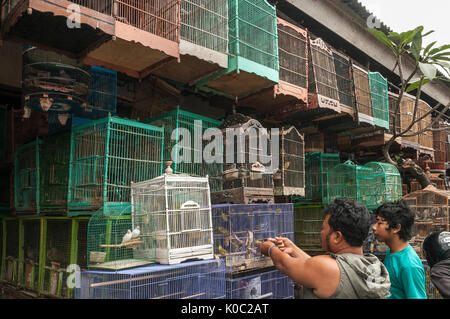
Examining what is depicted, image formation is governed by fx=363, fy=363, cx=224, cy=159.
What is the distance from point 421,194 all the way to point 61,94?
239 inches

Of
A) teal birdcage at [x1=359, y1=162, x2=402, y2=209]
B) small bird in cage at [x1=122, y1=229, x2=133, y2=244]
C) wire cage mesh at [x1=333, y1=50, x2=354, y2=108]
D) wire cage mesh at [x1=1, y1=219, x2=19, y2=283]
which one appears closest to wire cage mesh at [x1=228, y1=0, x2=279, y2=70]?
wire cage mesh at [x1=333, y1=50, x2=354, y2=108]

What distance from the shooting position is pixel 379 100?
7309 mm

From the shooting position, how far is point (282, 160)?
5.38m

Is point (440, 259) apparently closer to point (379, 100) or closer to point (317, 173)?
point (317, 173)

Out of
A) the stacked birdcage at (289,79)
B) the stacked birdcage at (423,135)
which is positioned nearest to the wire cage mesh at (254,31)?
the stacked birdcage at (289,79)

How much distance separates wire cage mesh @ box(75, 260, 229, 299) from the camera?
3008mm

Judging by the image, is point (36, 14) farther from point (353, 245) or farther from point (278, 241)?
point (353, 245)

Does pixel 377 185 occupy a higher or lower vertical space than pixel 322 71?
lower

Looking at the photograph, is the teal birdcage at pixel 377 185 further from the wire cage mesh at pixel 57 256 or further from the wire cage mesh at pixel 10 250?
the wire cage mesh at pixel 10 250

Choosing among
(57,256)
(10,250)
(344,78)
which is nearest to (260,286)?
(57,256)

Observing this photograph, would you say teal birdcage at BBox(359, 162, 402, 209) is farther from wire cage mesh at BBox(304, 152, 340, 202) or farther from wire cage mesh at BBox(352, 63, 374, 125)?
wire cage mesh at BBox(352, 63, 374, 125)

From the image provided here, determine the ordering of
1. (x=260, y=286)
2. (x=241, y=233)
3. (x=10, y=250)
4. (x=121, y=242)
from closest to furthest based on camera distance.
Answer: (x=121, y=242) < (x=241, y=233) < (x=260, y=286) < (x=10, y=250)

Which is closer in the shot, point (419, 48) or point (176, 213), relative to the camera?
point (176, 213)

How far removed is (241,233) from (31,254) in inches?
108
